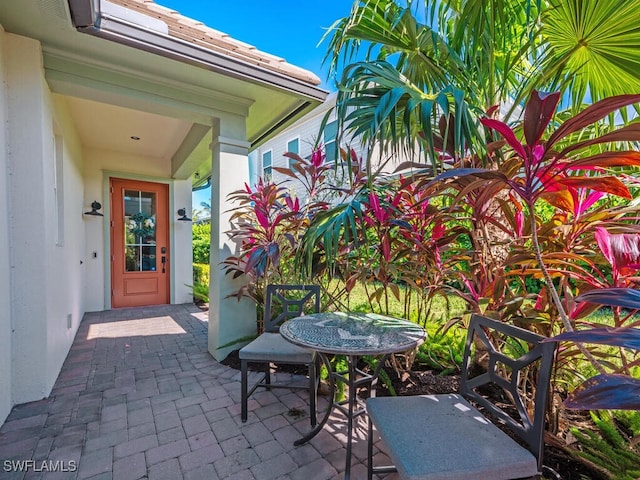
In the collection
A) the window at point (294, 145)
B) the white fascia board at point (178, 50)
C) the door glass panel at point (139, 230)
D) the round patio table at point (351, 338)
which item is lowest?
the round patio table at point (351, 338)

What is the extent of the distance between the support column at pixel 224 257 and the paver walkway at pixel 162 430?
31 centimetres

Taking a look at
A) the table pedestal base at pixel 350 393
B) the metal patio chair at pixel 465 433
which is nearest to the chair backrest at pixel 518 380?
the metal patio chair at pixel 465 433

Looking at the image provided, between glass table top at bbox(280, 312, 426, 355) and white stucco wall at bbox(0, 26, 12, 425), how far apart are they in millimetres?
1995

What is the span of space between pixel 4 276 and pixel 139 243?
3.62 m

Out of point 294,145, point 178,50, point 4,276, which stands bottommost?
point 4,276

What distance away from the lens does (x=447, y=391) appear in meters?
2.23

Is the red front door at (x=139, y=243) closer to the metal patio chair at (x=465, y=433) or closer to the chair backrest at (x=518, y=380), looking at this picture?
Result: the metal patio chair at (x=465, y=433)

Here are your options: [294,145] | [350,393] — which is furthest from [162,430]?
[294,145]

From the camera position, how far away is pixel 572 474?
149 centimetres

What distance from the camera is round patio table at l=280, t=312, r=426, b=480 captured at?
1.47 meters

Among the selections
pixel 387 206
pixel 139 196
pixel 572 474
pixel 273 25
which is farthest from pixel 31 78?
pixel 572 474

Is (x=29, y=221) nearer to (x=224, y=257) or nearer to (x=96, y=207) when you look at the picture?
(x=224, y=257)

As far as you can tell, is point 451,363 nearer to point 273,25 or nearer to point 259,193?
point 259,193

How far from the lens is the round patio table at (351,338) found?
1.47 metres
